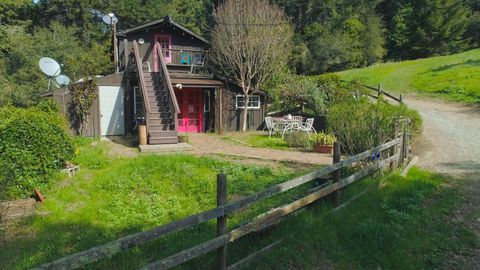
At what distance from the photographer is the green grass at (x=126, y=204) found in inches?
184

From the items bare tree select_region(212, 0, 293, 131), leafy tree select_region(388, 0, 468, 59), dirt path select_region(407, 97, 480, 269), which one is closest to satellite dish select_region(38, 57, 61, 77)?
bare tree select_region(212, 0, 293, 131)

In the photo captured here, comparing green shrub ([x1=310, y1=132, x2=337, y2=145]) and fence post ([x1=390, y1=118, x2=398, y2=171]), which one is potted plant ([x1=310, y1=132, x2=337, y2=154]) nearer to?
green shrub ([x1=310, y1=132, x2=337, y2=145])

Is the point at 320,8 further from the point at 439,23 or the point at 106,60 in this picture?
the point at 106,60

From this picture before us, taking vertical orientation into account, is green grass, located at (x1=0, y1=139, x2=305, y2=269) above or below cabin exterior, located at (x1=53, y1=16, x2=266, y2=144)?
below

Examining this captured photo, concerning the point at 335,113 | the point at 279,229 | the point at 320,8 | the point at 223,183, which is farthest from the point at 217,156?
the point at 320,8

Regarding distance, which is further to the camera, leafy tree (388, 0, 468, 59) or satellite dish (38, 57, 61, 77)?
leafy tree (388, 0, 468, 59)

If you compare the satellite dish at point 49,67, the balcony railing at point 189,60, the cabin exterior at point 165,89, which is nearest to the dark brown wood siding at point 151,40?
the cabin exterior at point 165,89

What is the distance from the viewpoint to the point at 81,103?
605 inches

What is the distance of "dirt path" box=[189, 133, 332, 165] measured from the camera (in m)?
10.6

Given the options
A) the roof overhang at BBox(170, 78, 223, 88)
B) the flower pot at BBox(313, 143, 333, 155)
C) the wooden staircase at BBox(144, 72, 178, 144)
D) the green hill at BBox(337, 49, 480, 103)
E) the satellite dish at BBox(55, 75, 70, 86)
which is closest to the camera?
the flower pot at BBox(313, 143, 333, 155)

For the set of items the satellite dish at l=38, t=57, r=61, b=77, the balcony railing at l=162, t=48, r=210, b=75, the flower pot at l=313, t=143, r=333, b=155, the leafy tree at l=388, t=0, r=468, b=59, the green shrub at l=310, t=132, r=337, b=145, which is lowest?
the flower pot at l=313, t=143, r=333, b=155

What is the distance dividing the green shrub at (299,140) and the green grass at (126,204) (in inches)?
151

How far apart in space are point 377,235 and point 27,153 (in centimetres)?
624

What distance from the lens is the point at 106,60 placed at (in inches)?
864
